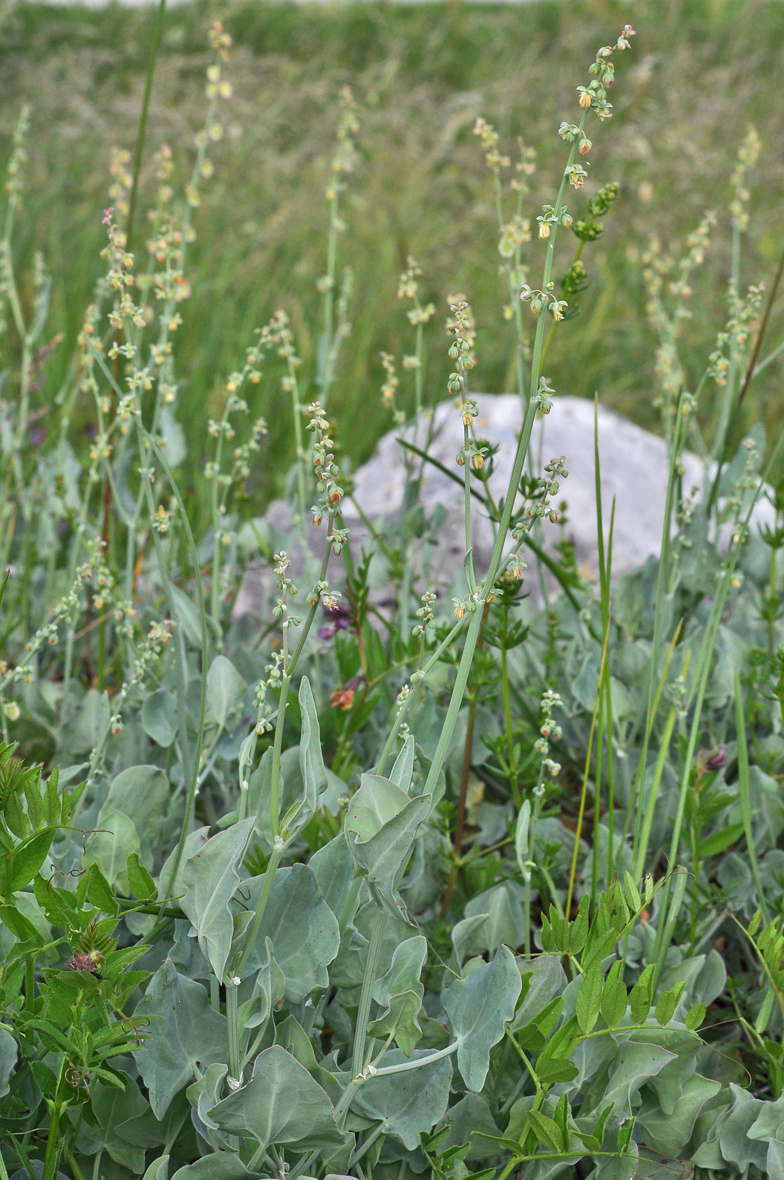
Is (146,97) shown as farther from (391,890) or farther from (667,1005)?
(667,1005)

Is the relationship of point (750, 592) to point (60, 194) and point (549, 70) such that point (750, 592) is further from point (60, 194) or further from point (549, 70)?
point (549, 70)

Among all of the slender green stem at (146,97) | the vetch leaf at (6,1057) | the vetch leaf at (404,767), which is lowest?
the vetch leaf at (6,1057)

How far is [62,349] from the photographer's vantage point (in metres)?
3.10

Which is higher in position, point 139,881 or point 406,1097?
point 139,881

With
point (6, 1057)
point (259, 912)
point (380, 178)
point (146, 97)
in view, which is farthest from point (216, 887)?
point (380, 178)

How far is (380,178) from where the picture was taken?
545cm

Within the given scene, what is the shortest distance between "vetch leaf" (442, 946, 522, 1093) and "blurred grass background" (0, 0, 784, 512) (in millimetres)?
1061

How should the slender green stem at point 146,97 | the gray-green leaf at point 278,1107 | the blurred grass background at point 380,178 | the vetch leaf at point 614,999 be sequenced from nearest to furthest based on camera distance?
the gray-green leaf at point 278,1107
the vetch leaf at point 614,999
the slender green stem at point 146,97
the blurred grass background at point 380,178

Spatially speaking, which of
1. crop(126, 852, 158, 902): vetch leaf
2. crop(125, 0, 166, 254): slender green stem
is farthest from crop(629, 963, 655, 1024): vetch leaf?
crop(125, 0, 166, 254): slender green stem

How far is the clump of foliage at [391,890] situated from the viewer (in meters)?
0.93

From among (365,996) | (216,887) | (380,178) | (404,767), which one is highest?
(380,178)

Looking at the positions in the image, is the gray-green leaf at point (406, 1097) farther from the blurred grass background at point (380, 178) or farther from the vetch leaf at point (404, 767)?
the blurred grass background at point (380, 178)

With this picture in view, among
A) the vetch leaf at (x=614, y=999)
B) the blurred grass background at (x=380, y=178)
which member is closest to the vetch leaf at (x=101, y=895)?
the vetch leaf at (x=614, y=999)

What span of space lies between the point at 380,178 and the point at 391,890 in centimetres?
517
